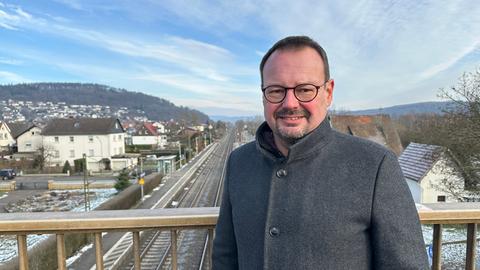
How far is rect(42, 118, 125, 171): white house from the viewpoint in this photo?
3809 cm

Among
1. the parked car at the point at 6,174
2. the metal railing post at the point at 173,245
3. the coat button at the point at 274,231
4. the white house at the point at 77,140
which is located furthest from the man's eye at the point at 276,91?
the white house at the point at 77,140

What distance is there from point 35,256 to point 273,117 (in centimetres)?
489

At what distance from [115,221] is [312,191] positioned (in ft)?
3.27

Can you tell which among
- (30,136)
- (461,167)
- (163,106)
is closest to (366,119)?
(461,167)

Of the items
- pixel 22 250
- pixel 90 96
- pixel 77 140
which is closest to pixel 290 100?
pixel 22 250

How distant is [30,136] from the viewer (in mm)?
42156

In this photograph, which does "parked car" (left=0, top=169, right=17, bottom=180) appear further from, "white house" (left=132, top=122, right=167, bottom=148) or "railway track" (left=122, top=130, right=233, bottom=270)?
"white house" (left=132, top=122, right=167, bottom=148)

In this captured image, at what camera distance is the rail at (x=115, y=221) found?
1584mm

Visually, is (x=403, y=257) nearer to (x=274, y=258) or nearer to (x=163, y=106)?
(x=274, y=258)

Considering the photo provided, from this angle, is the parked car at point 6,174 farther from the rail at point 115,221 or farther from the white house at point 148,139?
the rail at point 115,221

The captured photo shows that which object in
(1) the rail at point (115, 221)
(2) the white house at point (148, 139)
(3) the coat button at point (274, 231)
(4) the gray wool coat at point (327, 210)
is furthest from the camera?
(2) the white house at point (148, 139)

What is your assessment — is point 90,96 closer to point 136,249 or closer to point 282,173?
point 136,249

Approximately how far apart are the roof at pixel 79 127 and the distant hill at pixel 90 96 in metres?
86.3

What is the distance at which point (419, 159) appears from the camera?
1510 cm
